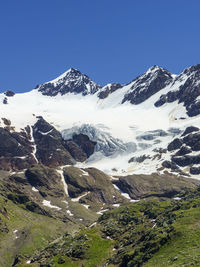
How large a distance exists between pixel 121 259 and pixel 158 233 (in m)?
11.8

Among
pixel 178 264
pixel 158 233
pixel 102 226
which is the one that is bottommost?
pixel 178 264

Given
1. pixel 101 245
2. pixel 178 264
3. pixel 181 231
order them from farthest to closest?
1. pixel 101 245
2. pixel 181 231
3. pixel 178 264

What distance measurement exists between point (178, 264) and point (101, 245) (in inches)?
1987

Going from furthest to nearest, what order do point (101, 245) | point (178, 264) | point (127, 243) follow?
point (101, 245) → point (127, 243) → point (178, 264)

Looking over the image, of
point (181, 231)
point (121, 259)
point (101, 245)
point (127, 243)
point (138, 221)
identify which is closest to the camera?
point (181, 231)

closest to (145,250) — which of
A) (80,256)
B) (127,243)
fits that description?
(127,243)

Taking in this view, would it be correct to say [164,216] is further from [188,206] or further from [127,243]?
[127,243]

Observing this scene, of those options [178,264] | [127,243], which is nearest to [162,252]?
[178,264]

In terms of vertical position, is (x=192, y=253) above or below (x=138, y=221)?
below

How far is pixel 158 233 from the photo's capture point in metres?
89.6

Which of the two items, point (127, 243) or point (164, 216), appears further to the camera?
point (164, 216)

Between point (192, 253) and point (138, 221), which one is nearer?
point (192, 253)

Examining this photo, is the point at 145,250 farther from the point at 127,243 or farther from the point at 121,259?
the point at 127,243

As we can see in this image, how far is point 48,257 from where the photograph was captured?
11731cm
